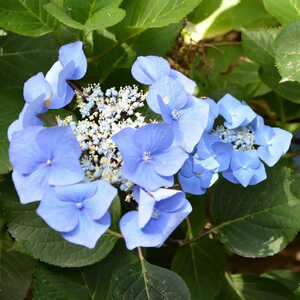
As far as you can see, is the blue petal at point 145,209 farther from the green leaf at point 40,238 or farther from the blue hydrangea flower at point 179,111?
the green leaf at point 40,238

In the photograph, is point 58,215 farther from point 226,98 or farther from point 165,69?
point 226,98

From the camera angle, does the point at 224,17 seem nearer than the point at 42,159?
No

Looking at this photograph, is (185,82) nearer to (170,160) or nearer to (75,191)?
(170,160)

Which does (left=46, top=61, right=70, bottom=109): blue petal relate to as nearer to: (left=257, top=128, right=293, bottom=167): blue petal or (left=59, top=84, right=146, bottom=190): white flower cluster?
(left=59, top=84, right=146, bottom=190): white flower cluster

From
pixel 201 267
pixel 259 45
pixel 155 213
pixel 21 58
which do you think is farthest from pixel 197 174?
pixel 21 58


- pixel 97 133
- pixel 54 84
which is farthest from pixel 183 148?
pixel 54 84
